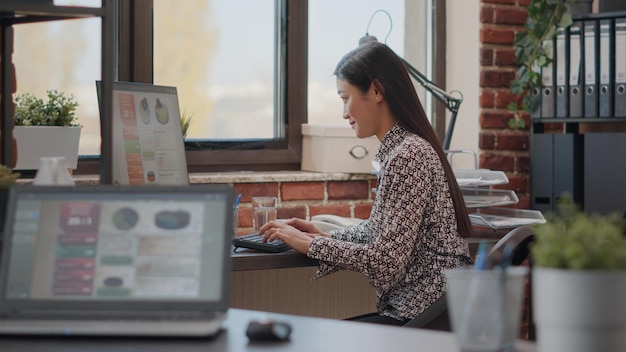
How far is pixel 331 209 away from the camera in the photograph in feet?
11.0

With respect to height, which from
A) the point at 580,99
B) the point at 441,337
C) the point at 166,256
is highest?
the point at 580,99

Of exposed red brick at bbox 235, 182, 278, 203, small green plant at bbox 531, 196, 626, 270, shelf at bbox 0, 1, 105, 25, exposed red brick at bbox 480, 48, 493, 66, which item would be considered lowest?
small green plant at bbox 531, 196, 626, 270

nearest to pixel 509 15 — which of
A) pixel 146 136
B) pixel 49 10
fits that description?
pixel 146 136

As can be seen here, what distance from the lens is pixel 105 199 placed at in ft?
4.62

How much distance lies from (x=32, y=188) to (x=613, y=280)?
0.83 meters

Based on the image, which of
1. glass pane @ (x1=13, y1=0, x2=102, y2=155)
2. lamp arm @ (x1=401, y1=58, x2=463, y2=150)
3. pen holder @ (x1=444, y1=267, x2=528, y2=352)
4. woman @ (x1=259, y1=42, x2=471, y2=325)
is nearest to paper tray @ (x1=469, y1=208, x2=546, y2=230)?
lamp arm @ (x1=401, y1=58, x2=463, y2=150)

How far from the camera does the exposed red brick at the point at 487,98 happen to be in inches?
141

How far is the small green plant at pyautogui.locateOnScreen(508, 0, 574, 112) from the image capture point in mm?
3381

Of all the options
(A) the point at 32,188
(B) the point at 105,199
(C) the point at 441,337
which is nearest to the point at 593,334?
(C) the point at 441,337

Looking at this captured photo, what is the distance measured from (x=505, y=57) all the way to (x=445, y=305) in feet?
5.79

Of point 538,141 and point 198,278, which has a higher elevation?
point 538,141

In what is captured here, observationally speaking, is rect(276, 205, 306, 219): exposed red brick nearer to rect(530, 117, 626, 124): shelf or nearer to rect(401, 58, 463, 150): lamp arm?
rect(401, 58, 463, 150): lamp arm

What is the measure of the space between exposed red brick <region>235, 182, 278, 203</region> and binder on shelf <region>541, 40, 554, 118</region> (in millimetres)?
1015

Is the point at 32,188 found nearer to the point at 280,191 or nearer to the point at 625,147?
the point at 280,191
